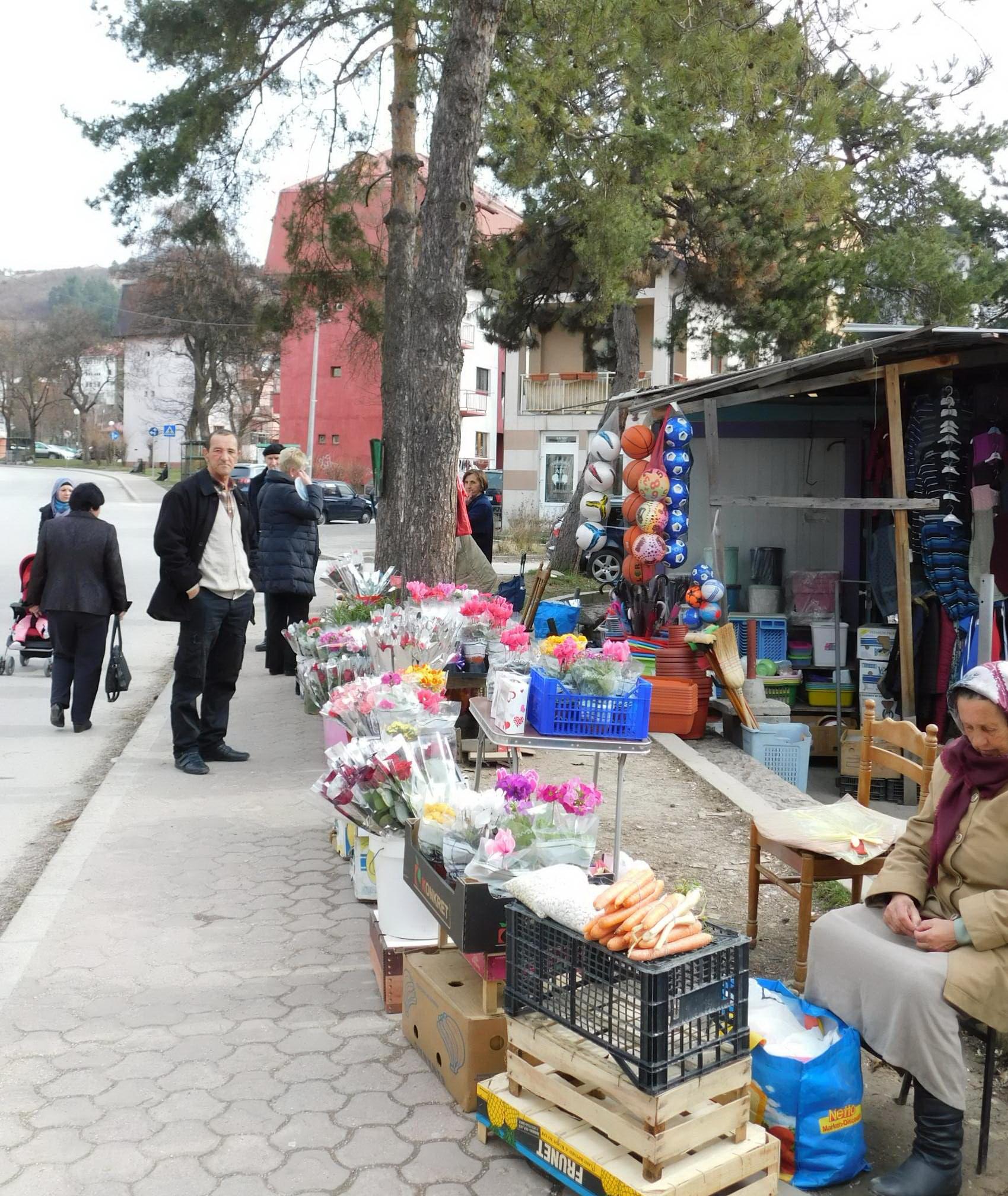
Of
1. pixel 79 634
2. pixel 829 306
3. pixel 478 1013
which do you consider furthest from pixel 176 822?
pixel 829 306

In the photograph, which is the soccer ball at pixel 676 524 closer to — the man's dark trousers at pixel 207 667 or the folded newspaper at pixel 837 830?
the man's dark trousers at pixel 207 667

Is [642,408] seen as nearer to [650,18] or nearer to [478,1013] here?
[650,18]

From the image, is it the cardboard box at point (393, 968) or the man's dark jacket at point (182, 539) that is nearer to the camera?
the cardboard box at point (393, 968)

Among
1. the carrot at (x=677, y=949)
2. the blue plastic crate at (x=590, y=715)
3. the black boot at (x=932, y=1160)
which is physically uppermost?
the blue plastic crate at (x=590, y=715)

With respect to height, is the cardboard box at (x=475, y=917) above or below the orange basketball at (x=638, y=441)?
below

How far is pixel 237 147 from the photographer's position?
13898 mm

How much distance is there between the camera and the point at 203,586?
6.98 meters

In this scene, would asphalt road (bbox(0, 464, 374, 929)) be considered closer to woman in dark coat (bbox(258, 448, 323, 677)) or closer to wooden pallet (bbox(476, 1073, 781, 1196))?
woman in dark coat (bbox(258, 448, 323, 677))

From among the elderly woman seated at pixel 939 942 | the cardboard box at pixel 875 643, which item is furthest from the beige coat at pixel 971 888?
the cardboard box at pixel 875 643

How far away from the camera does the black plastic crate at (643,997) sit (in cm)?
279

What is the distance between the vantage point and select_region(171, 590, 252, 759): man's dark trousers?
7027mm

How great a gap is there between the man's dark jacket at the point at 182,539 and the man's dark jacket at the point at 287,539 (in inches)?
108

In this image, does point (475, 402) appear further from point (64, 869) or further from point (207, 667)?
point (64, 869)

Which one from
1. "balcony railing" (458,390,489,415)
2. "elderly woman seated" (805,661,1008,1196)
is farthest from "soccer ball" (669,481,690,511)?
"balcony railing" (458,390,489,415)
